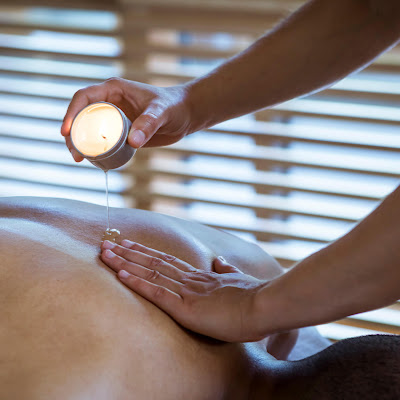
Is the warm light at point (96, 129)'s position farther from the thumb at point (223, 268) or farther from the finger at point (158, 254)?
the thumb at point (223, 268)

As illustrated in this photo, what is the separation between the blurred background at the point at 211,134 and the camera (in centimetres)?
236

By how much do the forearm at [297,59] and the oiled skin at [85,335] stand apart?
0.40 metres

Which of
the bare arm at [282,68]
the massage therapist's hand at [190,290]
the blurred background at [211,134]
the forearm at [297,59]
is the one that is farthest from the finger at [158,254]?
the blurred background at [211,134]

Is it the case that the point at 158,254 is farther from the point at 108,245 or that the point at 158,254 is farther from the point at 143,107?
the point at 143,107

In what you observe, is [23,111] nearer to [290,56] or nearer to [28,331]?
[290,56]

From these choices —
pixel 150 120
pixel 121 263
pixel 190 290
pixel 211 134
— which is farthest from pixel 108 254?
pixel 211 134

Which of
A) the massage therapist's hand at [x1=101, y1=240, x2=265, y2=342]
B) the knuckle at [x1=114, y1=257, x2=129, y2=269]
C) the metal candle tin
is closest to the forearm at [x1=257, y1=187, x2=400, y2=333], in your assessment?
the massage therapist's hand at [x1=101, y1=240, x2=265, y2=342]

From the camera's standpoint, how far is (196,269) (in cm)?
104

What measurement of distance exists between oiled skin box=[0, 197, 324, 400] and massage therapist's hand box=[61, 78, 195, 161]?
19 cm

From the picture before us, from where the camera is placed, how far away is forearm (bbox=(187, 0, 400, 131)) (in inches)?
49.9

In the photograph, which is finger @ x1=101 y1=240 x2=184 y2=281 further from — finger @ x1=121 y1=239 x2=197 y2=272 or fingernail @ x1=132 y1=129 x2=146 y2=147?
fingernail @ x1=132 y1=129 x2=146 y2=147

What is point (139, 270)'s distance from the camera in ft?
3.24

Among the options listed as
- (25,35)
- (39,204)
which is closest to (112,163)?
(39,204)

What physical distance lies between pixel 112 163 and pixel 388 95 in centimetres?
159
